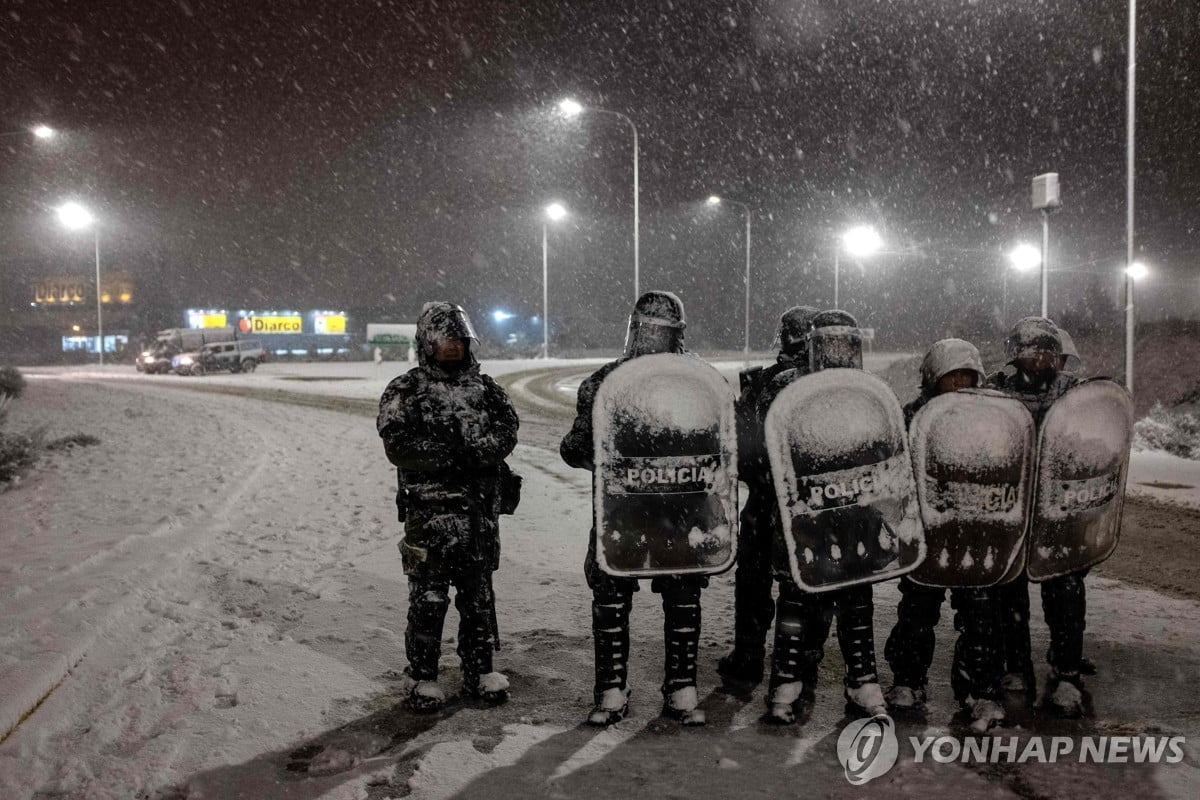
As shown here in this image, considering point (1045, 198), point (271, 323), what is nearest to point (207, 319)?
point (271, 323)

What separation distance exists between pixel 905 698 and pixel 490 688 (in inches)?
76.4

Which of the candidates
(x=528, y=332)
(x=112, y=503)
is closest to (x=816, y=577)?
(x=112, y=503)

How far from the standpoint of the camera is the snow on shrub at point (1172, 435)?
13289 mm

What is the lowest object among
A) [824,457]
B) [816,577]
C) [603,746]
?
[603,746]

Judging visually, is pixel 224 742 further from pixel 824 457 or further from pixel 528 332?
pixel 528 332

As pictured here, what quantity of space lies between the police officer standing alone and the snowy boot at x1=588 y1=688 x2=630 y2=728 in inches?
20.2

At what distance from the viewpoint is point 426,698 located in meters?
3.93

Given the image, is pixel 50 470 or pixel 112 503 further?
pixel 50 470

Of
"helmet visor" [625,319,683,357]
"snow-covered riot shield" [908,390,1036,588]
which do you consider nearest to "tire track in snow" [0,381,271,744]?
"helmet visor" [625,319,683,357]

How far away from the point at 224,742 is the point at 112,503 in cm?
594

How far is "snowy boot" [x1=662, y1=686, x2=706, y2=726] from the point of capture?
3.79m

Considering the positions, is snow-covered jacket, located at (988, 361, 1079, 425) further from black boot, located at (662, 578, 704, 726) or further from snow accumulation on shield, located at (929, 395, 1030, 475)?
black boot, located at (662, 578, 704, 726)

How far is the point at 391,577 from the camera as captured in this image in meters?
6.21

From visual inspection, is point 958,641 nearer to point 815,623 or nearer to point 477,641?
point 815,623
